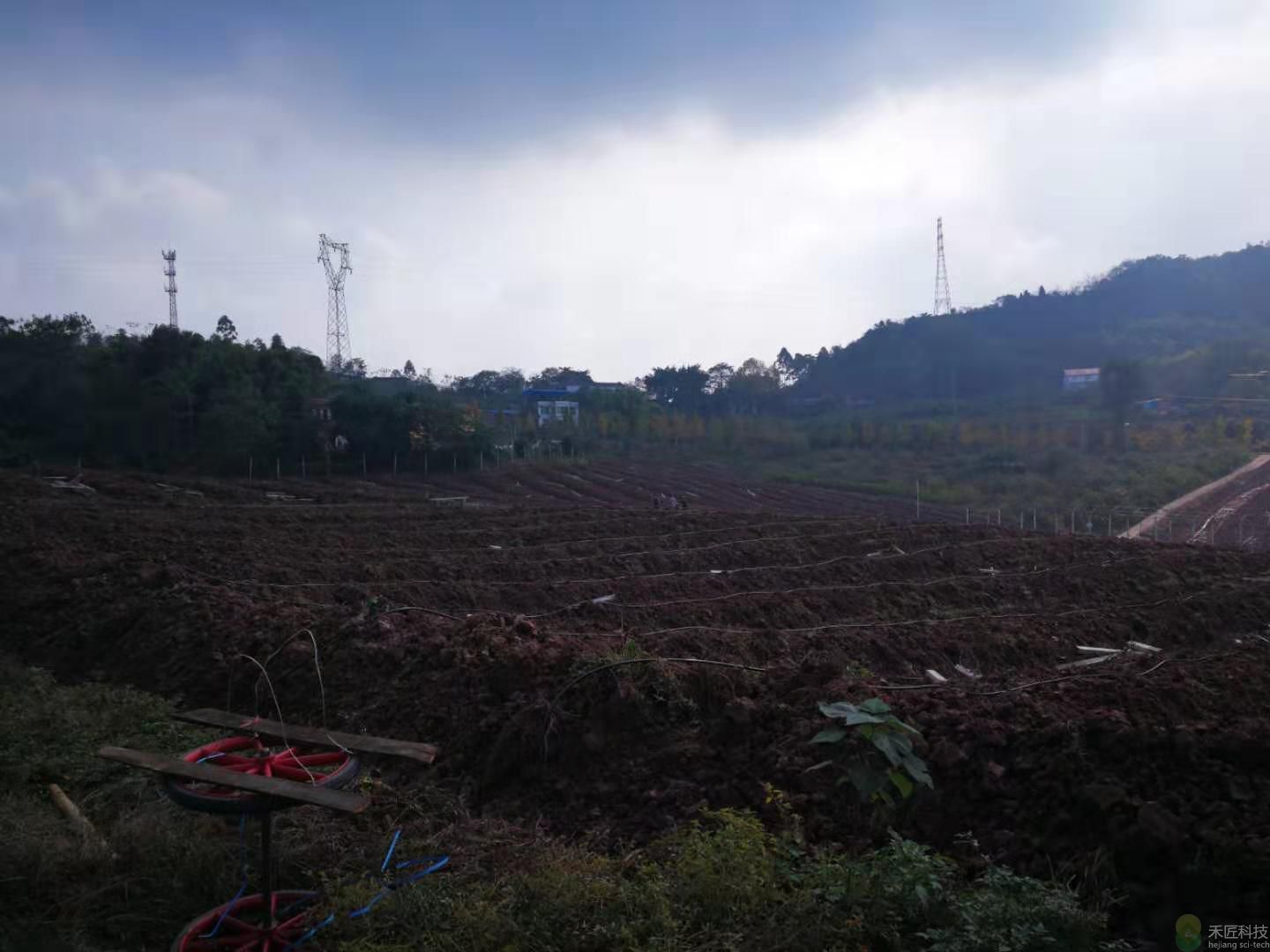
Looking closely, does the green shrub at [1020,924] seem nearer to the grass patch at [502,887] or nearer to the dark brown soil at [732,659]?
the grass patch at [502,887]

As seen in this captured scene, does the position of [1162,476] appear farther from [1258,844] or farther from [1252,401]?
[1258,844]

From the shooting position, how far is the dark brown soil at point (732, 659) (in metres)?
3.60

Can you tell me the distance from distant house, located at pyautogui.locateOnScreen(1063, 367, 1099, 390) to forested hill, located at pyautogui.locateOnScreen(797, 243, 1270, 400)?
0.80 m

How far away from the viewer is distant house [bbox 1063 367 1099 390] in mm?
46409

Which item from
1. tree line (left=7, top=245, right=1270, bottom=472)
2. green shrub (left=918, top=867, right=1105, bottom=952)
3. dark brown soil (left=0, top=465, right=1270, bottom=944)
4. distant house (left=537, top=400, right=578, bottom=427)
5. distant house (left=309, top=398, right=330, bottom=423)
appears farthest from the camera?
distant house (left=537, top=400, right=578, bottom=427)

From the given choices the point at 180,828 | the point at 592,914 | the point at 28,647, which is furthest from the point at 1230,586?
the point at 28,647

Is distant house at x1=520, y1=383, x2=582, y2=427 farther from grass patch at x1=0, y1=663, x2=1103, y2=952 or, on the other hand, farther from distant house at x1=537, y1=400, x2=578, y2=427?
grass patch at x1=0, y1=663, x2=1103, y2=952

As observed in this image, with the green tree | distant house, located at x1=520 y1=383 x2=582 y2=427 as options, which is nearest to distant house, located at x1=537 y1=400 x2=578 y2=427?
distant house, located at x1=520 y1=383 x2=582 y2=427

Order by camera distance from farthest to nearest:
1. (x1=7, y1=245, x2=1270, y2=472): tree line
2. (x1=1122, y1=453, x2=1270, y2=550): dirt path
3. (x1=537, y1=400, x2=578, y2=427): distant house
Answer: (x1=537, y1=400, x2=578, y2=427): distant house, (x1=7, y1=245, x2=1270, y2=472): tree line, (x1=1122, y1=453, x2=1270, y2=550): dirt path

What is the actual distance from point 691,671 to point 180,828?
275cm

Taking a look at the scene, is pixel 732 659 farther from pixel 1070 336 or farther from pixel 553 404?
pixel 1070 336

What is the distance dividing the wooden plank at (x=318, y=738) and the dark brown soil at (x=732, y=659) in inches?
37.5

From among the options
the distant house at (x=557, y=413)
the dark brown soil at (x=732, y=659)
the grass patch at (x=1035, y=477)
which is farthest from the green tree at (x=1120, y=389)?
the distant house at (x=557, y=413)

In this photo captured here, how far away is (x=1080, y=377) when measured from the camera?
4844cm
